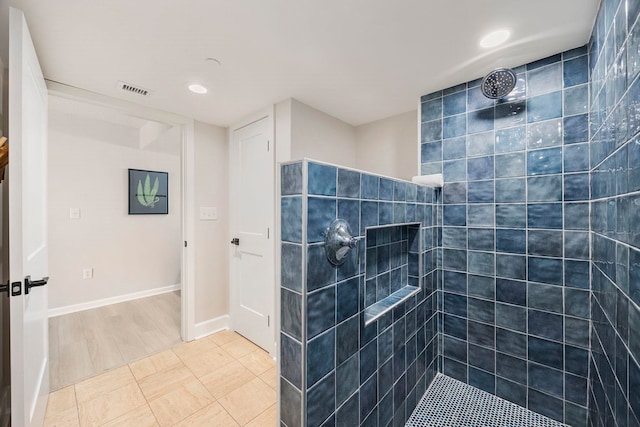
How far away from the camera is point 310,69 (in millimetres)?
1709

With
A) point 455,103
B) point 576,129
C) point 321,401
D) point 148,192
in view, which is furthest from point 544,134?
point 148,192

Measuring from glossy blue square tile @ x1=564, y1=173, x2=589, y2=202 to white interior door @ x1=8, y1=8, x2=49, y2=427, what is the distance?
8.93ft

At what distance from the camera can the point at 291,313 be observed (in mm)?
1006

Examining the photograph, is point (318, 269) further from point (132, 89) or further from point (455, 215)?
point (132, 89)

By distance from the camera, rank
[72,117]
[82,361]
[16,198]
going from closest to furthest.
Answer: [16,198]
[82,361]
[72,117]

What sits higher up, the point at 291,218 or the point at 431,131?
the point at 431,131

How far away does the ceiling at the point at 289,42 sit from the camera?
1.20m

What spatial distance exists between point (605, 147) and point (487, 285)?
3.36 ft

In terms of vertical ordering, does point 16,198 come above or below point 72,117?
below

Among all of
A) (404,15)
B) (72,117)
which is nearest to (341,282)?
(404,15)

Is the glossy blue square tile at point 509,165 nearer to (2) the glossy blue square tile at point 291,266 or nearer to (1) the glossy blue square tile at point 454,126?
(1) the glossy blue square tile at point 454,126

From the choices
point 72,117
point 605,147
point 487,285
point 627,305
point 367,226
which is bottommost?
point 487,285

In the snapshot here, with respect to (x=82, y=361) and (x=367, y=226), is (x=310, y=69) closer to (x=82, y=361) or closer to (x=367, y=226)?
(x=367, y=226)

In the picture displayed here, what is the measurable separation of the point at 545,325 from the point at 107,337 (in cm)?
359
